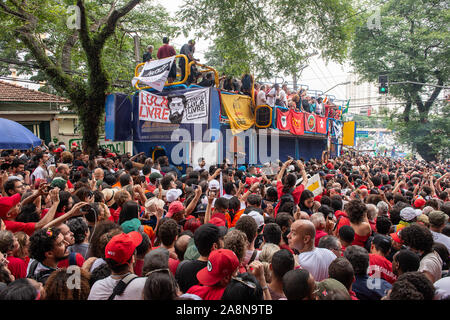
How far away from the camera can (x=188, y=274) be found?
120 inches

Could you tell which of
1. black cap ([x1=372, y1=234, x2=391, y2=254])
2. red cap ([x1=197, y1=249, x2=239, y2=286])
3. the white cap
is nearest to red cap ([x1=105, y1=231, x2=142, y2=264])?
red cap ([x1=197, y1=249, x2=239, y2=286])

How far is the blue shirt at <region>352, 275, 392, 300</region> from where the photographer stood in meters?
3.07

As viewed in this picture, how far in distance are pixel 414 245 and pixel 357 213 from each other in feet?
2.93

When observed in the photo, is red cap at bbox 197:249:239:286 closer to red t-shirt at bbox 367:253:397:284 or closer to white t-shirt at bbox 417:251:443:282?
red t-shirt at bbox 367:253:397:284

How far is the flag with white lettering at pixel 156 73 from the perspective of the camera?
11.9 metres

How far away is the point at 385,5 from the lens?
101 feet

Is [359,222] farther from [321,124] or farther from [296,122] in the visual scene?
[321,124]

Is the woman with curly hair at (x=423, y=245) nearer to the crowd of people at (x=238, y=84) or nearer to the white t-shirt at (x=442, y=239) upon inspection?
the white t-shirt at (x=442, y=239)

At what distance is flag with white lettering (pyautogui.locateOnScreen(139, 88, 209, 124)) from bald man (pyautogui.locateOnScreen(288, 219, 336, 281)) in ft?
29.6

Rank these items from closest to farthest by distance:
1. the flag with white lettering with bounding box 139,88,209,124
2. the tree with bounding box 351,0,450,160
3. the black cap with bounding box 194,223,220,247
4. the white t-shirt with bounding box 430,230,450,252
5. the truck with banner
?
the black cap with bounding box 194,223,220,247 < the white t-shirt with bounding box 430,230,450,252 < the flag with white lettering with bounding box 139,88,209,124 < the truck with banner < the tree with bounding box 351,0,450,160

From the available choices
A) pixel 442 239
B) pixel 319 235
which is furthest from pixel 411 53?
pixel 319 235

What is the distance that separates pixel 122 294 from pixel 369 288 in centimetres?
222
